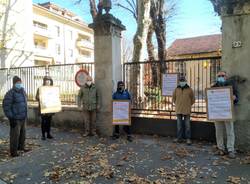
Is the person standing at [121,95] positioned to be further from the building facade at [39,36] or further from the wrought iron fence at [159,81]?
the building facade at [39,36]

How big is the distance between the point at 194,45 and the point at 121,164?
43.0m

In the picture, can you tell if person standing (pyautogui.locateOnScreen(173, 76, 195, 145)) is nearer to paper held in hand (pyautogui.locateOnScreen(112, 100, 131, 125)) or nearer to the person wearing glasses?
the person wearing glasses

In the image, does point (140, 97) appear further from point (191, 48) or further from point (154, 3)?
point (191, 48)

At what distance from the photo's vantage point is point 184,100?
26.6 ft

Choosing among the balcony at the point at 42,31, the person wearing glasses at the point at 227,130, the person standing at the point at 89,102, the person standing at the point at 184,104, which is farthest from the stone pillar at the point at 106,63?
the balcony at the point at 42,31

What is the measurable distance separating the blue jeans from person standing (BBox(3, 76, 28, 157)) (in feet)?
13.9

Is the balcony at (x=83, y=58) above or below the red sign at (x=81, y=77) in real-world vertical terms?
above

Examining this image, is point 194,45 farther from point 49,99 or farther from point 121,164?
point 121,164

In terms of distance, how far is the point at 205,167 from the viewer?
6.06 metres

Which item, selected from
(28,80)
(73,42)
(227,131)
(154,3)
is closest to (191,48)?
(73,42)

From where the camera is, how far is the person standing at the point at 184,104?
8078 mm

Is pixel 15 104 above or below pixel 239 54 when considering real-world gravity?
below

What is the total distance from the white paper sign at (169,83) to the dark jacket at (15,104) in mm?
4136

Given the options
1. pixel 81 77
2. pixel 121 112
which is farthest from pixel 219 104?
pixel 81 77
